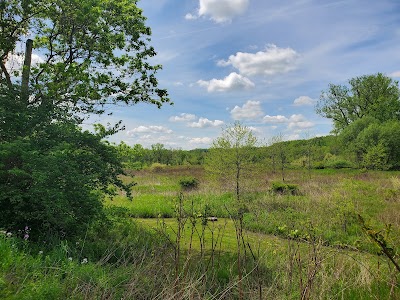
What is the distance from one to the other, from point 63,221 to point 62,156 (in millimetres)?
1248

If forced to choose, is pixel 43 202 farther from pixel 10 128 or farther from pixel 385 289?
pixel 385 289

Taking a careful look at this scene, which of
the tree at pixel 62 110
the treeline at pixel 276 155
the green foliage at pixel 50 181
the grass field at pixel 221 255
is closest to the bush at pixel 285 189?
the grass field at pixel 221 255

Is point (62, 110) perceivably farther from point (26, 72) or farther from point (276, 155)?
point (276, 155)

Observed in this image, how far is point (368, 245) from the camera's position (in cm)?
887

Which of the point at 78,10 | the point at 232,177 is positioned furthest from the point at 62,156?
the point at 232,177

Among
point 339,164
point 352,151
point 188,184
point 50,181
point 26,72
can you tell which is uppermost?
point 26,72

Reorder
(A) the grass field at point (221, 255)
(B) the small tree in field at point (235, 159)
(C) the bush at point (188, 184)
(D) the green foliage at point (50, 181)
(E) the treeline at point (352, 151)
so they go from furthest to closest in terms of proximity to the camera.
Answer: (E) the treeline at point (352, 151)
(C) the bush at point (188, 184)
(B) the small tree in field at point (235, 159)
(D) the green foliage at point (50, 181)
(A) the grass field at point (221, 255)

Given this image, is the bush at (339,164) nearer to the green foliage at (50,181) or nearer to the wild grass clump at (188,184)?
the wild grass clump at (188,184)

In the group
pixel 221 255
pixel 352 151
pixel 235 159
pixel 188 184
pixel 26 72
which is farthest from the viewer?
pixel 352 151

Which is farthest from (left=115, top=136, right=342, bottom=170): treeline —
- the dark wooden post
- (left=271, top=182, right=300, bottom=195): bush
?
the dark wooden post

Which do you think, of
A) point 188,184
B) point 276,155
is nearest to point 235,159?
point 188,184

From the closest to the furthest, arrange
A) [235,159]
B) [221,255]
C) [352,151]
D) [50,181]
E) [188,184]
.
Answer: [50,181] < [221,255] < [235,159] < [188,184] < [352,151]

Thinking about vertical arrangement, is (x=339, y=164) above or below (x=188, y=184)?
above

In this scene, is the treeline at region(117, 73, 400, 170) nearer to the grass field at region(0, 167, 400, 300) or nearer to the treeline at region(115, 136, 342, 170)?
the treeline at region(115, 136, 342, 170)
